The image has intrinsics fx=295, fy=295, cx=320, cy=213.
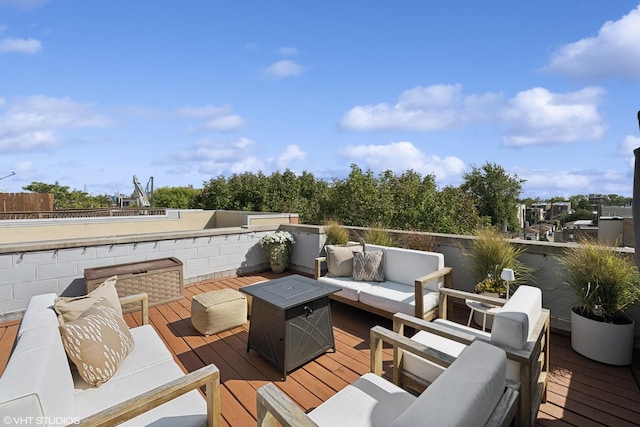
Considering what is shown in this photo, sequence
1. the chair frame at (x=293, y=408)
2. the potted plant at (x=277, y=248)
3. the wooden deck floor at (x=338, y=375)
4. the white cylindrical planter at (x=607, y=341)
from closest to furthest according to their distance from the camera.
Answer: the chair frame at (x=293, y=408) < the wooden deck floor at (x=338, y=375) < the white cylindrical planter at (x=607, y=341) < the potted plant at (x=277, y=248)

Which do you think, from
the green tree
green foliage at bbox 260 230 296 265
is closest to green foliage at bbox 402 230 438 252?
green foliage at bbox 260 230 296 265

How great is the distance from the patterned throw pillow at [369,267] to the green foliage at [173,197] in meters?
15.2

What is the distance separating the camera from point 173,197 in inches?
687

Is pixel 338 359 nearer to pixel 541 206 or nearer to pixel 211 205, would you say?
pixel 211 205

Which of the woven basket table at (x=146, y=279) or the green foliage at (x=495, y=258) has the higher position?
the green foliage at (x=495, y=258)

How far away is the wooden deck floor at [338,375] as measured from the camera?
2113mm

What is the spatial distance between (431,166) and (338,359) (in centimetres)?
700

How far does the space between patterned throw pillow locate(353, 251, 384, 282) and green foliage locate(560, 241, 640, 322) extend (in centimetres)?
201

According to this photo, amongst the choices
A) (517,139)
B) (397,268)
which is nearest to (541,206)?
(517,139)

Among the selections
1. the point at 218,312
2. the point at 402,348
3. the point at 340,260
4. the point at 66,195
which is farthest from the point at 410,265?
the point at 66,195

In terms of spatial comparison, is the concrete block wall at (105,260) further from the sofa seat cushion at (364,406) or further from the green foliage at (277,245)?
the sofa seat cushion at (364,406)

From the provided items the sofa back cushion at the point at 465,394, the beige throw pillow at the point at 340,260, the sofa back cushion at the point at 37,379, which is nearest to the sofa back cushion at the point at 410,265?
the beige throw pillow at the point at 340,260

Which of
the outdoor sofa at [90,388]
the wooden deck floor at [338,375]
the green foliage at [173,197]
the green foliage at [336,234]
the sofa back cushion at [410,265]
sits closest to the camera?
the outdoor sofa at [90,388]

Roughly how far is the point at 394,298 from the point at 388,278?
65 cm
